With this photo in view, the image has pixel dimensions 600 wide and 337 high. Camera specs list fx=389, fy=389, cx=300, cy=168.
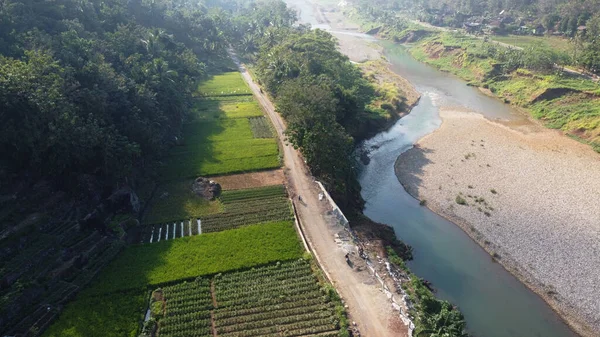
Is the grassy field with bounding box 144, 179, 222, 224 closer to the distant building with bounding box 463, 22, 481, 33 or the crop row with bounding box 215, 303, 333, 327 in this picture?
the crop row with bounding box 215, 303, 333, 327

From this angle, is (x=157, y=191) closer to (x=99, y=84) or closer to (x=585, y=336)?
(x=99, y=84)

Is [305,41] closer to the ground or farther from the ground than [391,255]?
farther from the ground

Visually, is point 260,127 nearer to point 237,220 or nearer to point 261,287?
point 237,220

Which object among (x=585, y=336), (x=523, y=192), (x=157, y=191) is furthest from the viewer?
(x=523, y=192)

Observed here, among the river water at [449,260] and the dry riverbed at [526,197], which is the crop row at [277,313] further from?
the dry riverbed at [526,197]

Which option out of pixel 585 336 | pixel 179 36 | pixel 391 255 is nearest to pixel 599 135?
pixel 585 336

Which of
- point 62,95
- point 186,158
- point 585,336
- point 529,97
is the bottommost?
point 585,336

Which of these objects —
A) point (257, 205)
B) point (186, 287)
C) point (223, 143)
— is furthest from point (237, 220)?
point (223, 143)
